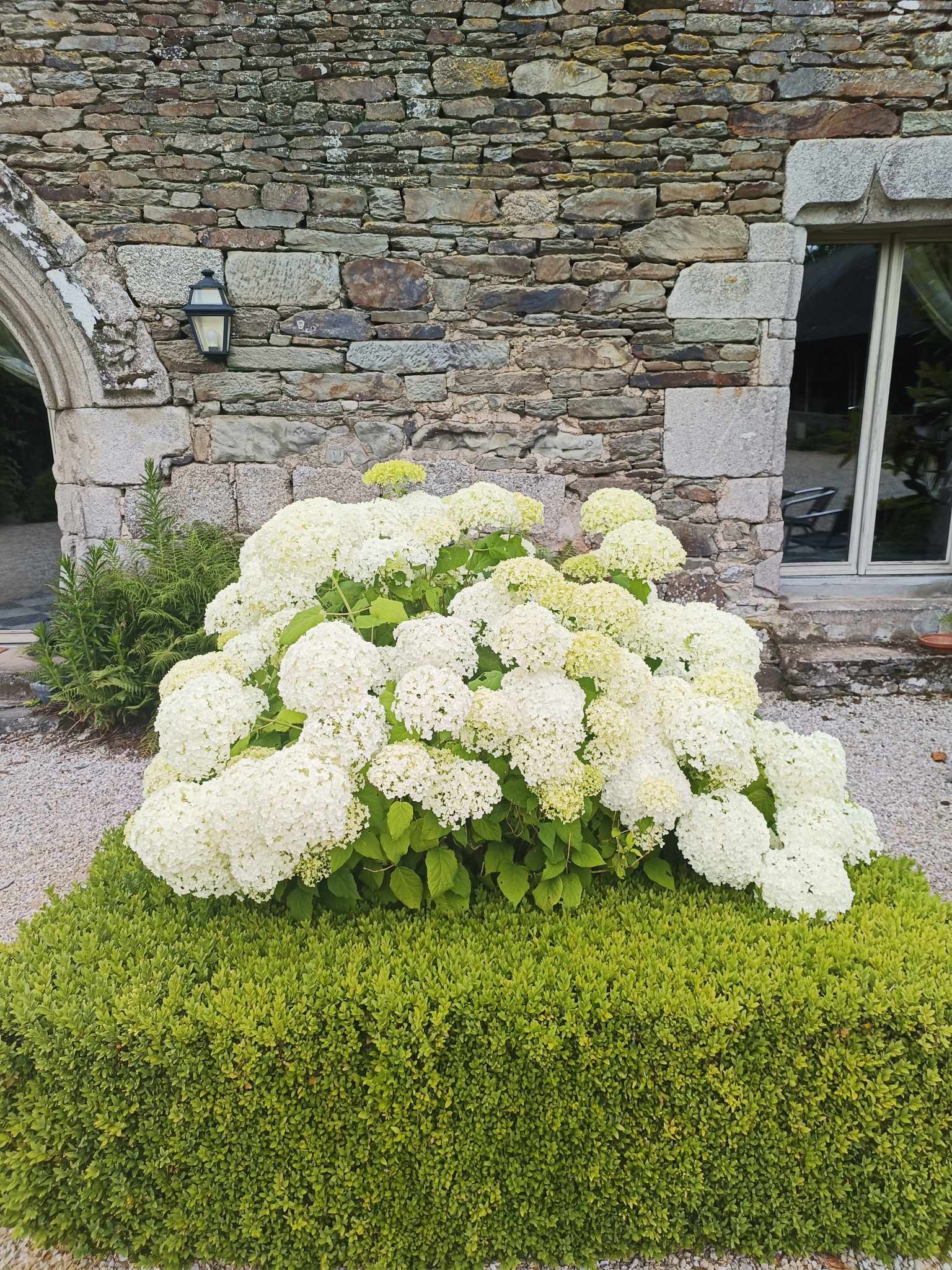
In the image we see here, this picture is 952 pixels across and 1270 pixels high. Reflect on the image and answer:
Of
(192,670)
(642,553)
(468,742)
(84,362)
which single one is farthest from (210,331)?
(468,742)

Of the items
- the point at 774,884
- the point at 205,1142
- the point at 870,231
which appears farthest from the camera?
the point at 870,231

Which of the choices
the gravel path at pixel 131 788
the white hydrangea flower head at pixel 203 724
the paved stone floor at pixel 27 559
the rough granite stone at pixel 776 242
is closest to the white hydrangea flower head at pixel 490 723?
the white hydrangea flower head at pixel 203 724

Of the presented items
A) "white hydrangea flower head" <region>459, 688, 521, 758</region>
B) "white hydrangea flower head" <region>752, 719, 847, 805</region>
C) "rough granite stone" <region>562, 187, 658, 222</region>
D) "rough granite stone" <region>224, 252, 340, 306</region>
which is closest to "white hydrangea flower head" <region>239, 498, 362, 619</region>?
"white hydrangea flower head" <region>459, 688, 521, 758</region>

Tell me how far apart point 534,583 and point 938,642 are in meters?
4.00

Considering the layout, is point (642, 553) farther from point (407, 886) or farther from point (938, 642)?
point (938, 642)

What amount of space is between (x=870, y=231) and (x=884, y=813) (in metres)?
3.68

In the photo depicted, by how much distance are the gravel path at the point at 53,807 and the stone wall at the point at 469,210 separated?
146 centimetres

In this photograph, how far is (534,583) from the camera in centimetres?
193

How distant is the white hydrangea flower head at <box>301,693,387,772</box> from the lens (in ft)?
5.39

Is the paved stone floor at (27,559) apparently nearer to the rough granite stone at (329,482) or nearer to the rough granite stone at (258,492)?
the rough granite stone at (258,492)

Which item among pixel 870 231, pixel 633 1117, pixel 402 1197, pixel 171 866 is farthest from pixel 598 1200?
pixel 870 231

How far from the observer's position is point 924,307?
5.09 meters

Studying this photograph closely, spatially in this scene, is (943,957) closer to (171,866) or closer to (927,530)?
(171,866)

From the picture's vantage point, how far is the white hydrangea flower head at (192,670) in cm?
205
